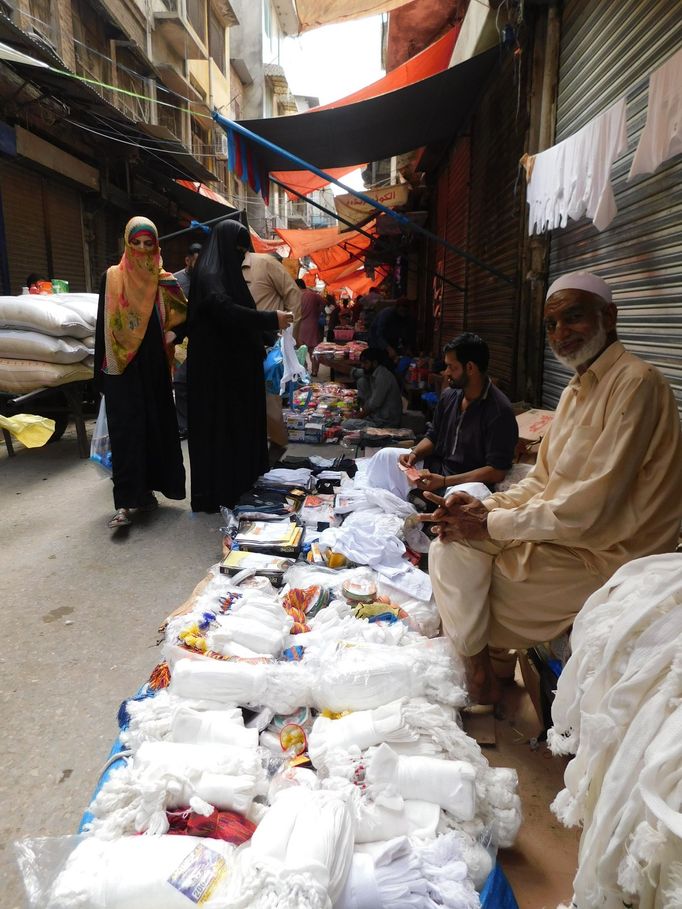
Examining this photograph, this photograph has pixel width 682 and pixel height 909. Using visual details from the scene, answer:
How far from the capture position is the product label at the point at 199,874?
125 cm

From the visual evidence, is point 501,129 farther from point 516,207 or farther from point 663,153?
point 663,153

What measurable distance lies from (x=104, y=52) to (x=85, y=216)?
3.65m

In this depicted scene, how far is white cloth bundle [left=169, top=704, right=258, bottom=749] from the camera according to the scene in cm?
182

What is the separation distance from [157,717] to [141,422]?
2.58 m

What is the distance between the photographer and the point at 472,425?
3.41 meters

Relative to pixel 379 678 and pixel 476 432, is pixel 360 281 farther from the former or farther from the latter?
pixel 379 678

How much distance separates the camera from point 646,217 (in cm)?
301

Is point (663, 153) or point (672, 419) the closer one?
point (672, 419)

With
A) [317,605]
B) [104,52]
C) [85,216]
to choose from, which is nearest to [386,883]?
[317,605]

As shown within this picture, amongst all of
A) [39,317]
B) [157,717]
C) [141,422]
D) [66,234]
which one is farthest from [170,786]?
[66,234]

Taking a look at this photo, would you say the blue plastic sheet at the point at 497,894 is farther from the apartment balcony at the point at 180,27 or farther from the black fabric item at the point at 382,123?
the apartment balcony at the point at 180,27

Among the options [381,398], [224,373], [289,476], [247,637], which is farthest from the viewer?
[381,398]

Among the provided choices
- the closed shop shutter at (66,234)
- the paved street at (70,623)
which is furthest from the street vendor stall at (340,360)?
the paved street at (70,623)

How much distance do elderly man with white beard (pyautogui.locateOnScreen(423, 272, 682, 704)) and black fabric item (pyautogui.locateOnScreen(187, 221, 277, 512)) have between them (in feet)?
7.83
